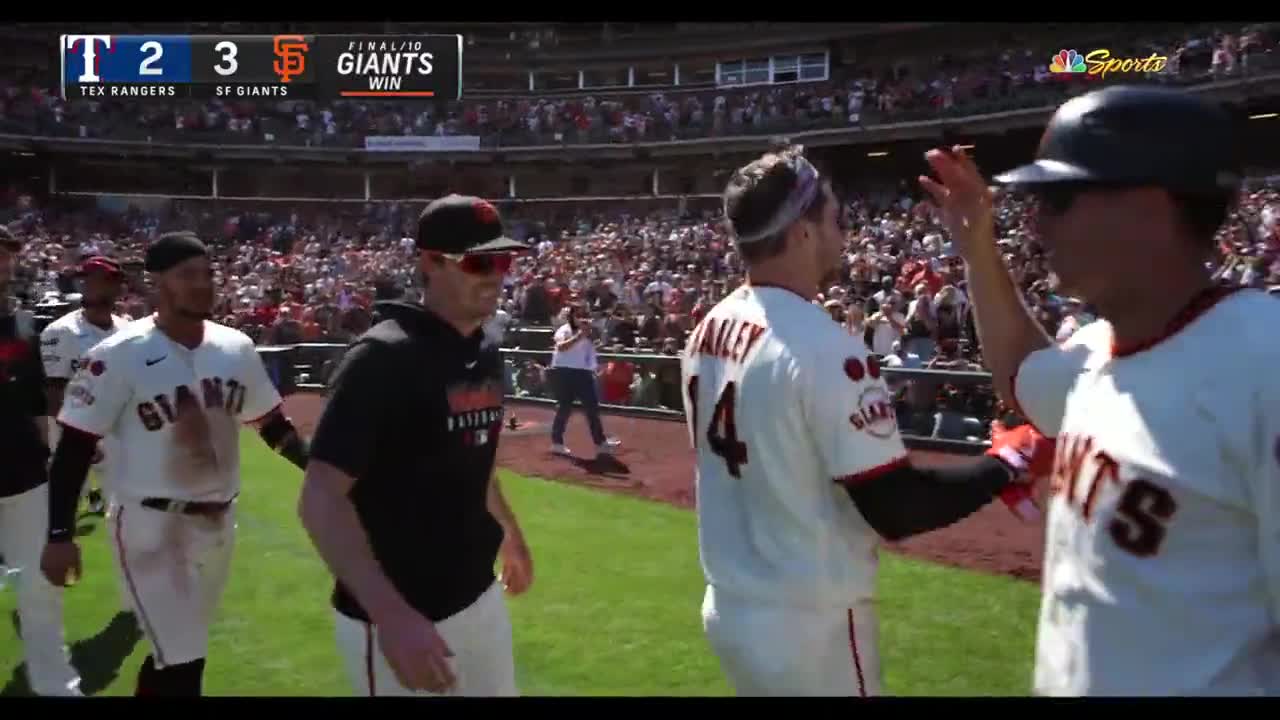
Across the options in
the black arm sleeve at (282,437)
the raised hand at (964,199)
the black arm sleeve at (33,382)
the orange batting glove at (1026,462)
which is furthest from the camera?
the black arm sleeve at (33,382)

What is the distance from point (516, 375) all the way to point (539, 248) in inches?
542

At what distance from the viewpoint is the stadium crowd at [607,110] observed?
31609 mm

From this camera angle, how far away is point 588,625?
627cm

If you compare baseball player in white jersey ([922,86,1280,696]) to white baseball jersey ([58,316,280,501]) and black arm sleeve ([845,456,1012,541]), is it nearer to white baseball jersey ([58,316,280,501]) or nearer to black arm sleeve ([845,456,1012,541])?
black arm sleeve ([845,456,1012,541])

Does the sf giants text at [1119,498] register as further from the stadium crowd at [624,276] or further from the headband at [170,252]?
the stadium crowd at [624,276]

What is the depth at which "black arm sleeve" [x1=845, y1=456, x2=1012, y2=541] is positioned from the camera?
7.81ft

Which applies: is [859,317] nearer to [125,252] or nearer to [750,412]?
[750,412]

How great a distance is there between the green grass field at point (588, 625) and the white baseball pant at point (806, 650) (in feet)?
8.56

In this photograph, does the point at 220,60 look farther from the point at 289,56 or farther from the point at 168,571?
the point at 168,571

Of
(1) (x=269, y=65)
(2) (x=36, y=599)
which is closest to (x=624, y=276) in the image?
(1) (x=269, y=65)

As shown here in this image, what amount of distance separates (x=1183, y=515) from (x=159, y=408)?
3986 millimetres

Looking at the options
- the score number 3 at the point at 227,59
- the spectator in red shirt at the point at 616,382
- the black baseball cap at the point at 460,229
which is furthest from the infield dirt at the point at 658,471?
the score number 3 at the point at 227,59

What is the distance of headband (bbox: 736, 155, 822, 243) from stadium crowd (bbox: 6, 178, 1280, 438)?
3.93 m

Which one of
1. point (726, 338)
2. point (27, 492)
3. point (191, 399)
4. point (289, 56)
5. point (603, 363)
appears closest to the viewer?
point (726, 338)
